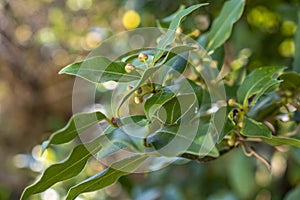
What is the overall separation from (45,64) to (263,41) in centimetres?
92

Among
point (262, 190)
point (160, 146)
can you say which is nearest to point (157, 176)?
point (262, 190)

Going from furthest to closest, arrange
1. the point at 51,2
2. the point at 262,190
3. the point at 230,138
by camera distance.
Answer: the point at 51,2 < the point at 262,190 < the point at 230,138

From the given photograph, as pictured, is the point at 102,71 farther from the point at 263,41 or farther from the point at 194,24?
the point at 263,41

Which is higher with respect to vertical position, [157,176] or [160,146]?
[160,146]

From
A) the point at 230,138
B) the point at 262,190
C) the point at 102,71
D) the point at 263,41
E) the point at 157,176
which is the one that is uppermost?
the point at 102,71

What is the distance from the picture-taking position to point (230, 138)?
0.69 meters

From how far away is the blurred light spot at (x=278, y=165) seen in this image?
1.54m

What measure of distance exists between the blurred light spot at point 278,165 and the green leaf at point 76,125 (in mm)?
1020

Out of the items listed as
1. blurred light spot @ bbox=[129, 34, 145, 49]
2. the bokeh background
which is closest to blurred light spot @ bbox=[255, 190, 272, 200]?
the bokeh background

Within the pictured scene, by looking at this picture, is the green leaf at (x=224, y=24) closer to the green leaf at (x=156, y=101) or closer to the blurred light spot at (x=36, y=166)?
the green leaf at (x=156, y=101)

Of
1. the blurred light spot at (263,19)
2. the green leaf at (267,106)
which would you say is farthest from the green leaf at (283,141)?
the blurred light spot at (263,19)

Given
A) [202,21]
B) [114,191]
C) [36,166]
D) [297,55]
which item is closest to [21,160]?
[36,166]

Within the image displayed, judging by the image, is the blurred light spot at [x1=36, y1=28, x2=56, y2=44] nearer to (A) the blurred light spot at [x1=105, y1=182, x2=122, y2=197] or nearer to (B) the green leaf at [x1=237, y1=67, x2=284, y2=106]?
(A) the blurred light spot at [x1=105, y1=182, x2=122, y2=197]

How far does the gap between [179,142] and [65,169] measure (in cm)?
14
